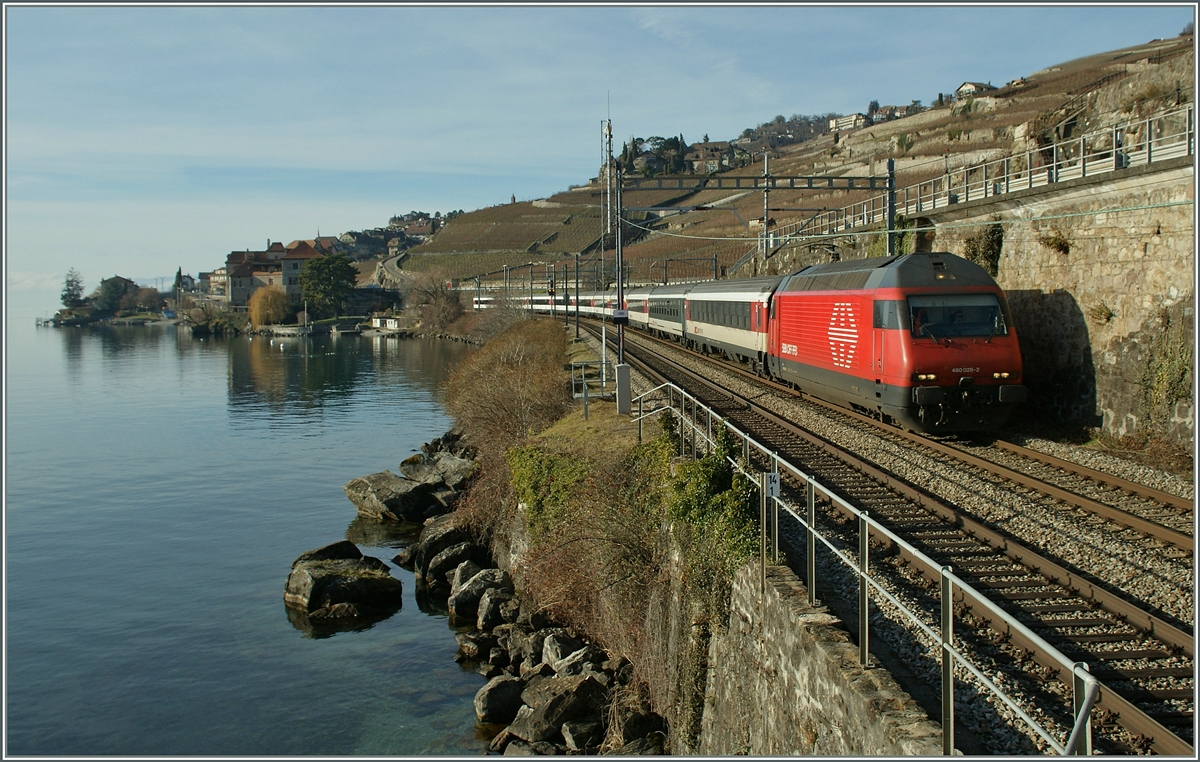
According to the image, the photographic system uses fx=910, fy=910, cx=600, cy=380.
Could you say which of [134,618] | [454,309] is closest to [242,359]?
[454,309]

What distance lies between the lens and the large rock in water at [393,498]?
31.0 metres

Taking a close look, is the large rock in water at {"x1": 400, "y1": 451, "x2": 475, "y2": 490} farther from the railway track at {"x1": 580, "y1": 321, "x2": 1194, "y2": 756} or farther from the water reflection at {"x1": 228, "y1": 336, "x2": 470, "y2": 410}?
the water reflection at {"x1": 228, "y1": 336, "x2": 470, "y2": 410}

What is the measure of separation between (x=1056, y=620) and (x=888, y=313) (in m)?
9.57

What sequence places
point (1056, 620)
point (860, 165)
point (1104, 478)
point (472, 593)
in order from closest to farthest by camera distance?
point (1056, 620)
point (1104, 478)
point (472, 593)
point (860, 165)

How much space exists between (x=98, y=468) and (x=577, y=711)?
3233cm

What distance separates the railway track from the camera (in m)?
6.50

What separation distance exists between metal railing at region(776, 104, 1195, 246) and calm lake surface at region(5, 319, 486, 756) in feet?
54.7

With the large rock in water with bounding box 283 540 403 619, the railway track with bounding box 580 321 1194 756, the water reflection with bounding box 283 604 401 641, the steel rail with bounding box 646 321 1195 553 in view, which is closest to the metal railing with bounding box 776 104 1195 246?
the steel rail with bounding box 646 321 1195 553

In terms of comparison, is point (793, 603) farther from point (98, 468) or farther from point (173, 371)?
point (173, 371)

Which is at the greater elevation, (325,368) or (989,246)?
(989,246)

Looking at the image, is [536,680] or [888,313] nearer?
[536,680]

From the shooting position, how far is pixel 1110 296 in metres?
17.9

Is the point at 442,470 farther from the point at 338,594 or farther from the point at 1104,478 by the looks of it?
the point at 1104,478

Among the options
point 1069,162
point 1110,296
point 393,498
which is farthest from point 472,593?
point 1069,162
